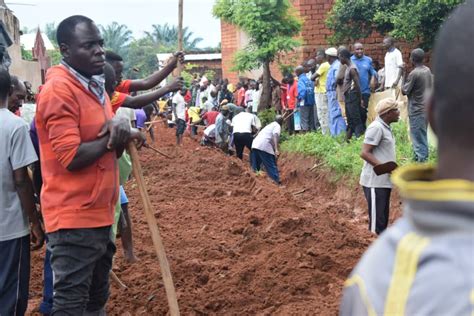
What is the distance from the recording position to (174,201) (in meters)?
11.1

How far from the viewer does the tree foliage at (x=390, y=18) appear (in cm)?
1376

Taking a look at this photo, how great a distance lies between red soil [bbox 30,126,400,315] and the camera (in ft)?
18.7

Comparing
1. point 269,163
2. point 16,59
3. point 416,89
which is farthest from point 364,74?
point 16,59

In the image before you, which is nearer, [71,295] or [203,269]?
[71,295]

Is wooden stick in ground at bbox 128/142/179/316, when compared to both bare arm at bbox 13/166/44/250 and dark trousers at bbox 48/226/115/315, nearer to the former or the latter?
dark trousers at bbox 48/226/115/315

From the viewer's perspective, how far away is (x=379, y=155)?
7.18 meters

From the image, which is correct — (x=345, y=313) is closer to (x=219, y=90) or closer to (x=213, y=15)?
(x=213, y=15)

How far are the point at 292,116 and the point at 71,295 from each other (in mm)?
13702

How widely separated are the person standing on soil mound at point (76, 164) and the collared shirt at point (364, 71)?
32.3ft

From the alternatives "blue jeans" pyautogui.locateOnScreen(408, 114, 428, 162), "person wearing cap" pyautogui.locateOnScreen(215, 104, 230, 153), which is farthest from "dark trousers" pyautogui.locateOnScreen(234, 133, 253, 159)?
"blue jeans" pyautogui.locateOnScreen(408, 114, 428, 162)

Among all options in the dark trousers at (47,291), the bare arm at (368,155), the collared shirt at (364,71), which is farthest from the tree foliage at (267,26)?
the dark trousers at (47,291)

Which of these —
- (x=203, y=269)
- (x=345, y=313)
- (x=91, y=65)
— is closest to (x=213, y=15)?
(x=203, y=269)

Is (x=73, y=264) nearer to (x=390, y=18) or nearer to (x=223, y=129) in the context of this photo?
(x=390, y=18)

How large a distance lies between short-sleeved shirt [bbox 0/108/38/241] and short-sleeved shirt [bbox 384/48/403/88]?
10.3 meters
